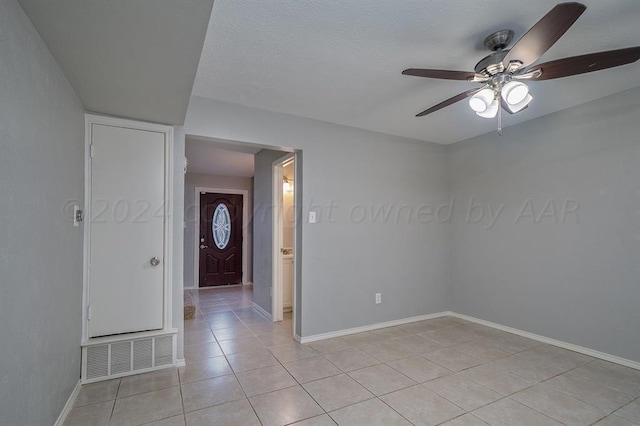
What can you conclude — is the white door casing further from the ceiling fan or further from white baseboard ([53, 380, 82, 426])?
the ceiling fan

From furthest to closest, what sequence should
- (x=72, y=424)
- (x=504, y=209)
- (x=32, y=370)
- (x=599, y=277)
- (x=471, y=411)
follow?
(x=504, y=209) < (x=599, y=277) < (x=471, y=411) < (x=72, y=424) < (x=32, y=370)

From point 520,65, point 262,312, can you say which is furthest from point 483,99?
point 262,312

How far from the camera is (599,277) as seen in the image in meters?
2.85

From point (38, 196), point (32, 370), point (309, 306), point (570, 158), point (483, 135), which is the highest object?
point (483, 135)

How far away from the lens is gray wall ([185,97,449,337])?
314cm

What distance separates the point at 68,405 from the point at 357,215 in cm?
289

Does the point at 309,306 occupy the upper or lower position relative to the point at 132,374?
upper

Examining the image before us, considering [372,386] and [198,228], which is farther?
[198,228]

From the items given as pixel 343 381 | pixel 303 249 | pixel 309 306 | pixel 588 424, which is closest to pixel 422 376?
pixel 343 381

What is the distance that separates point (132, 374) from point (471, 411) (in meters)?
2.55

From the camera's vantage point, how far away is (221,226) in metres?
6.77

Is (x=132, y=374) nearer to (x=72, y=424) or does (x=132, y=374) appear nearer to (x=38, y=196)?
(x=72, y=424)

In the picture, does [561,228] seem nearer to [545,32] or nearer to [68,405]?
[545,32]

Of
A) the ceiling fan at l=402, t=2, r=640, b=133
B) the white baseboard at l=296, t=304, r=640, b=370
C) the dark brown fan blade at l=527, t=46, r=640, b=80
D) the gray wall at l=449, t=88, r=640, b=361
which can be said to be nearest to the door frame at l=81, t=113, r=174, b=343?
the white baseboard at l=296, t=304, r=640, b=370
